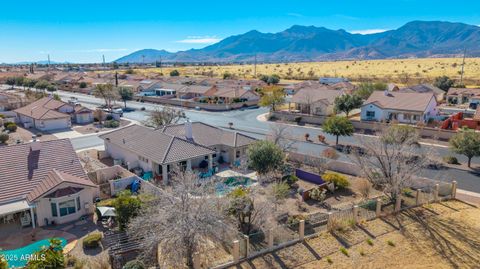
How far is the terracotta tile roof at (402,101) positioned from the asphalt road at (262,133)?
40.8 feet

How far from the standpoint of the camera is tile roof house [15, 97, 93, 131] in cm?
5916

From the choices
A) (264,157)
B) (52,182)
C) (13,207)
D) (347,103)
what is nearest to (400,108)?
(347,103)

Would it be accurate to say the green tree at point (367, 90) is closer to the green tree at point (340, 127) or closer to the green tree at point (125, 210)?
the green tree at point (340, 127)

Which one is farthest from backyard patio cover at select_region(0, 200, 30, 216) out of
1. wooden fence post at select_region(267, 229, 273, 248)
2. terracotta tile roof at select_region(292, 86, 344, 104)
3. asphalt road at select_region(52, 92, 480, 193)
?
terracotta tile roof at select_region(292, 86, 344, 104)

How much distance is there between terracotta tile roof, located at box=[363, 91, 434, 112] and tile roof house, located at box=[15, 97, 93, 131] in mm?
48992

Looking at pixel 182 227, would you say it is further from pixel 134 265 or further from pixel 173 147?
pixel 173 147

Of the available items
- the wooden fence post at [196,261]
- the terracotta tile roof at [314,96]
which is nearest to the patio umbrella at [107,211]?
the wooden fence post at [196,261]

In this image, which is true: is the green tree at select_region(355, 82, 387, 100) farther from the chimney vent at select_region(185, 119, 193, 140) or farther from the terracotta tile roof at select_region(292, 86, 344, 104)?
the chimney vent at select_region(185, 119, 193, 140)

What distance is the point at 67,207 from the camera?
27.3m

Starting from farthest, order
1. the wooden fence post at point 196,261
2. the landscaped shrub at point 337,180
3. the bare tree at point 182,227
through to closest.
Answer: the landscaped shrub at point 337,180
the wooden fence post at point 196,261
the bare tree at point 182,227

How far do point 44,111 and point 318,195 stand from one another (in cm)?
4950

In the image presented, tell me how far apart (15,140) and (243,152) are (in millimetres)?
33039

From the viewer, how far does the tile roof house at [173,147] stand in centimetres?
3528

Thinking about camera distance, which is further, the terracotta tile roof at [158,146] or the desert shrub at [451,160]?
the desert shrub at [451,160]
